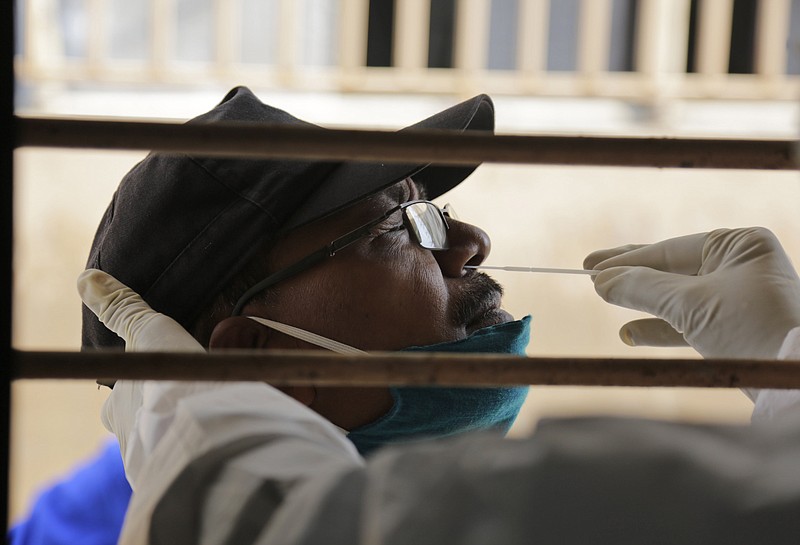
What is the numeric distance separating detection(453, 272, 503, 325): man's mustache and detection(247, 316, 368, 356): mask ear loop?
0.52 ft

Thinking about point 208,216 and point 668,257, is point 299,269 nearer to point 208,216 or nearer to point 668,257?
point 208,216

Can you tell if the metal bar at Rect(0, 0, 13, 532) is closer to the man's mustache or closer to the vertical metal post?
the vertical metal post

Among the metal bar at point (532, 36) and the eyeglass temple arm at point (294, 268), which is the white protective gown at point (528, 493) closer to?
the eyeglass temple arm at point (294, 268)

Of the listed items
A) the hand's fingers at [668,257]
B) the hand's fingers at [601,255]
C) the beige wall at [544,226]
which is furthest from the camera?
the beige wall at [544,226]

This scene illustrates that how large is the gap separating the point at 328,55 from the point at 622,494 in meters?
4.05

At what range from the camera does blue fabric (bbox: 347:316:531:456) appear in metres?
1.14

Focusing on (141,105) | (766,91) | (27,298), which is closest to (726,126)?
(766,91)

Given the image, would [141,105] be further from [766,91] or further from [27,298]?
[766,91]

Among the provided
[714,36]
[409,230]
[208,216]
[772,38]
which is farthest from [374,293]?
[772,38]

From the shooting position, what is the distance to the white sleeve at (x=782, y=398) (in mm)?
760

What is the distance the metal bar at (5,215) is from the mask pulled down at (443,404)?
0.67m

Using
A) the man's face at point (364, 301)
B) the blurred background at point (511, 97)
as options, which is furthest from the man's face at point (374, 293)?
the blurred background at point (511, 97)

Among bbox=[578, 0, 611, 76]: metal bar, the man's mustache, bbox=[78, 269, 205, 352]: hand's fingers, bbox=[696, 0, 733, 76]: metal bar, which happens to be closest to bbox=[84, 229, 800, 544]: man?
bbox=[78, 269, 205, 352]: hand's fingers

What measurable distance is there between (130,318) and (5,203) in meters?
0.51
